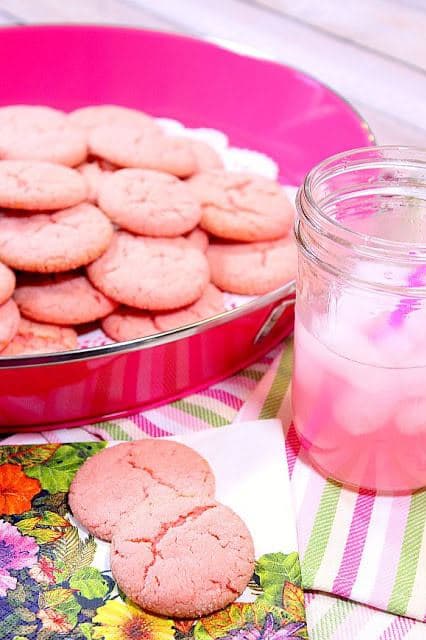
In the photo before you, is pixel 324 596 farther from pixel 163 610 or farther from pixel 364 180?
pixel 364 180

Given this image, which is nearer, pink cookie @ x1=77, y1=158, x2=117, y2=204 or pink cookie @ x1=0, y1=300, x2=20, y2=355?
pink cookie @ x1=0, y1=300, x2=20, y2=355

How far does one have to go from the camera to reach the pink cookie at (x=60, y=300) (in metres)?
0.92

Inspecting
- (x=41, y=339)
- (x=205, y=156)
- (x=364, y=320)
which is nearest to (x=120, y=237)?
(x=41, y=339)

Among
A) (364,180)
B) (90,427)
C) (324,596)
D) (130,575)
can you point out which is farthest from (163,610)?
(364,180)

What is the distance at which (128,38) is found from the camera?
1.37m

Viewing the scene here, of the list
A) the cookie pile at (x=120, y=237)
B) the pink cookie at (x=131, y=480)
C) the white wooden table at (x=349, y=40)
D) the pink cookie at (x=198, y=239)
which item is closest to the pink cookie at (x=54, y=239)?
the cookie pile at (x=120, y=237)

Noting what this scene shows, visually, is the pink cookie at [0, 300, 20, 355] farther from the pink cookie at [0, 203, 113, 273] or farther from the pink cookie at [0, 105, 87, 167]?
the pink cookie at [0, 105, 87, 167]

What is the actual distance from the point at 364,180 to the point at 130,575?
43 centimetres

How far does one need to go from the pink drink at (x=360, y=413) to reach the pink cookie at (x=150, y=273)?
0.59 feet

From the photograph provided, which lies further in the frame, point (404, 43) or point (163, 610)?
point (404, 43)

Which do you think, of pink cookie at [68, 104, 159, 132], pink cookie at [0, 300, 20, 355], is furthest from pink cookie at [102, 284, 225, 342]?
pink cookie at [68, 104, 159, 132]

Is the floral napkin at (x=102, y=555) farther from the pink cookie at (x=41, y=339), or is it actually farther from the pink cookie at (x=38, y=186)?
the pink cookie at (x=38, y=186)

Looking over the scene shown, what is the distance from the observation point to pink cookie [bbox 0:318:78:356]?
91cm

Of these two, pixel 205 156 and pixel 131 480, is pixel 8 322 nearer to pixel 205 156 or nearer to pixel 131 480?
pixel 131 480
